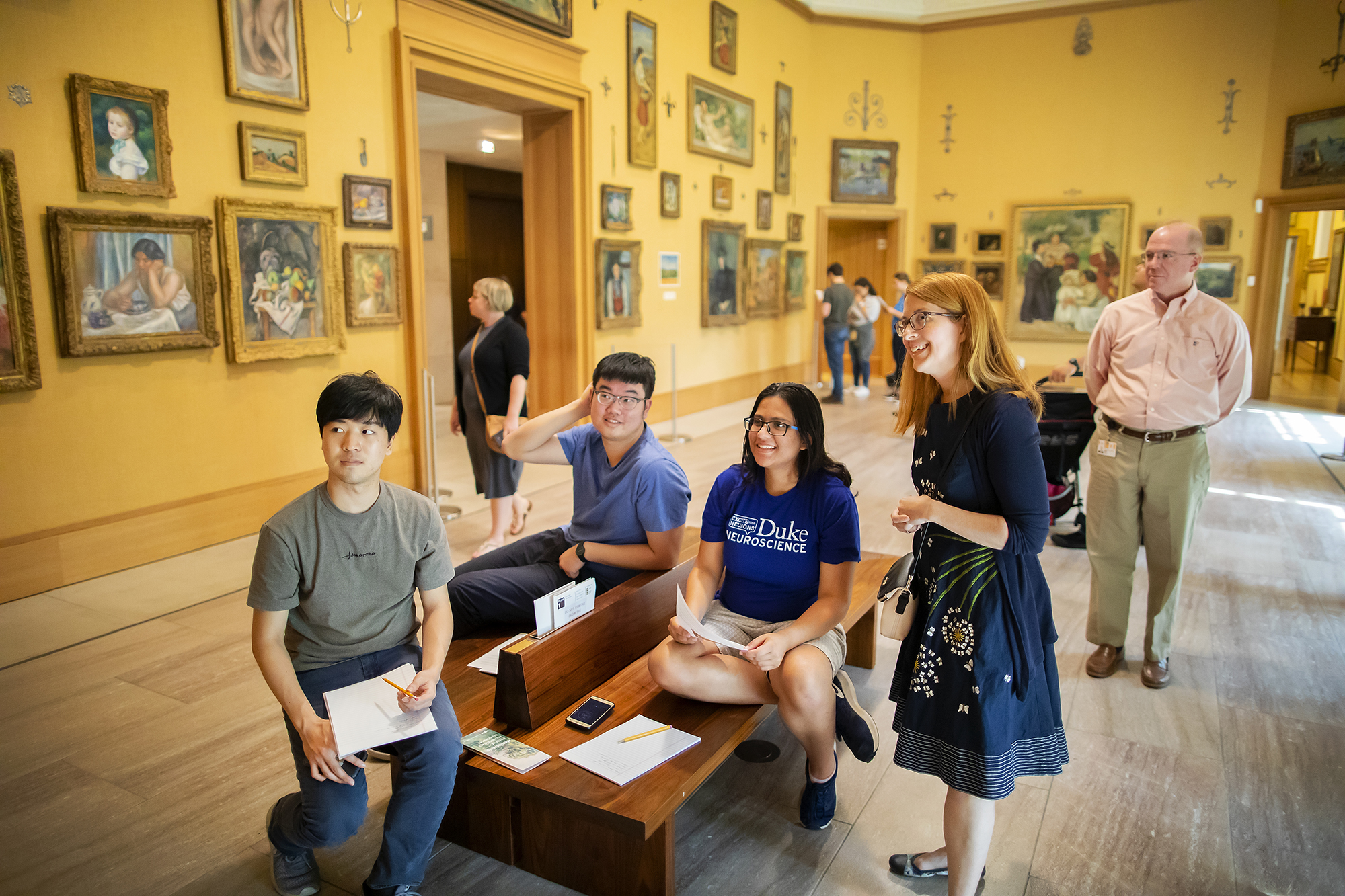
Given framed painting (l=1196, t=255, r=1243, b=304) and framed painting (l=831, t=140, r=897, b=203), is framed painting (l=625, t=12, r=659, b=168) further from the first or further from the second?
framed painting (l=1196, t=255, r=1243, b=304)

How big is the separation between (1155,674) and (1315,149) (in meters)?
13.9

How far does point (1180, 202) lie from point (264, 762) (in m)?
17.1

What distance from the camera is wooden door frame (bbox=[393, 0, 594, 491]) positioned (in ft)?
26.0

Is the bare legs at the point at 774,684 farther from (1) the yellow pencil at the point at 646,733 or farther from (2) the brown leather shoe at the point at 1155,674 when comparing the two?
(2) the brown leather shoe at the point at 1155,674

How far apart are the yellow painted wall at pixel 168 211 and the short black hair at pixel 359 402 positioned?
4102 millimetres

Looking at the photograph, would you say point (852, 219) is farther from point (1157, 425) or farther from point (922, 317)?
point (922, 317)

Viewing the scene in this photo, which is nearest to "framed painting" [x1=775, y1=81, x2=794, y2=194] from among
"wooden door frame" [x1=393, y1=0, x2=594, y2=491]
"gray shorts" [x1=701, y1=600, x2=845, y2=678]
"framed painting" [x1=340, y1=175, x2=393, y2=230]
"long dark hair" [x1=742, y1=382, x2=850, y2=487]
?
"wooden door frame" [x1=393, y1=0, x2=594, y2=491]

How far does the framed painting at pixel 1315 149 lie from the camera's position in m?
13.9

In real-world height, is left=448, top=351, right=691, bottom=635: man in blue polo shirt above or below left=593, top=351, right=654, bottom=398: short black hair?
below

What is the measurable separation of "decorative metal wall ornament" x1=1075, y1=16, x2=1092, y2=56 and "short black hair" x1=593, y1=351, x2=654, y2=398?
16.1 metres

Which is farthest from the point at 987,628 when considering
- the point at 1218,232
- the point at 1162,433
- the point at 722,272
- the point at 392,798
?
the point at 1218,232

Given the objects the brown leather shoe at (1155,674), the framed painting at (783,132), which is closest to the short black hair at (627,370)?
the brown leather shoe at (1155,674)

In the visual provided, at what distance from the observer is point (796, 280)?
1672 cm

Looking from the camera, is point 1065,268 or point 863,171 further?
point 863,171
